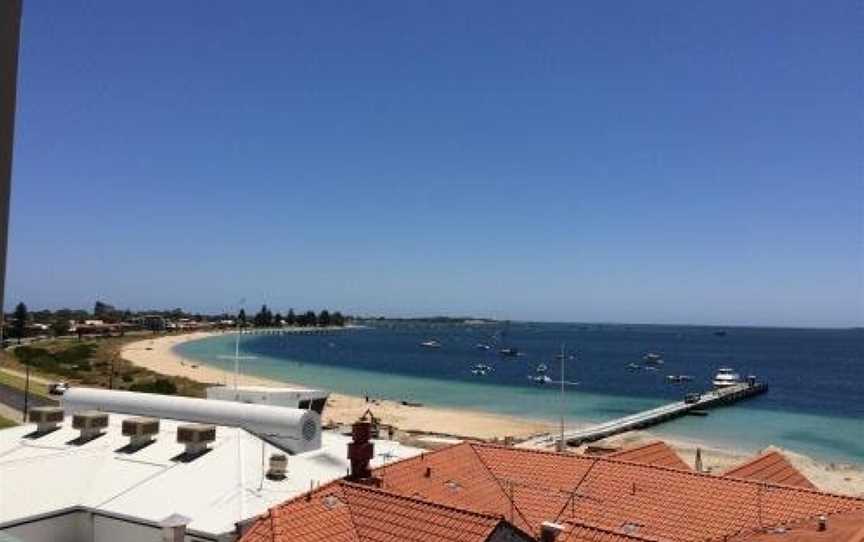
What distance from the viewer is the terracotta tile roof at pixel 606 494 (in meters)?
20.4

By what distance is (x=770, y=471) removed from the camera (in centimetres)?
2720

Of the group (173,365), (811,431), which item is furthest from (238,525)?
(173,365)

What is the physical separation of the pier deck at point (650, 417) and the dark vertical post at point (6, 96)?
5193cm

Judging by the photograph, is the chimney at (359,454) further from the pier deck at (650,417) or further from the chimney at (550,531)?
the pier deck at (650,417)

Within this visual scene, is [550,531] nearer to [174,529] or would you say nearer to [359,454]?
[359,454]

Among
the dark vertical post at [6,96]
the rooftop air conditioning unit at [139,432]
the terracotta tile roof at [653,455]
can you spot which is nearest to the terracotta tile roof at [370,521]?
the rooftop air conditioning unit at [139,432]

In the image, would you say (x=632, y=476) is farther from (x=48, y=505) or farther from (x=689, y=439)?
(x=689, y=439)

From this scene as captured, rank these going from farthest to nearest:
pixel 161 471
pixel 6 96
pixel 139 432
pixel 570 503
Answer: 1. pixel 139 432
2. pixel 161 471
3. pixel 570 503
4. pixel 6 96

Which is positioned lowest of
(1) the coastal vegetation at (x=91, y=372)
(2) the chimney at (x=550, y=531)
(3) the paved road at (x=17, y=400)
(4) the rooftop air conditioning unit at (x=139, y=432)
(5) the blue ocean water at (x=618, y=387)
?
(5) the blue ocean water at (x=618, y=387)

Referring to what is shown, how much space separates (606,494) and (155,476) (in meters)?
13.0

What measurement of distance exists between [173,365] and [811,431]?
95.7m

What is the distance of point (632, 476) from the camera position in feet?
75.7

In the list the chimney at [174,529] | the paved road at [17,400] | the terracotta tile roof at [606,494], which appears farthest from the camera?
the paved road at [17,400]

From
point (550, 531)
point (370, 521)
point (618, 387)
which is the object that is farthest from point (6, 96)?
point (618, 387)
